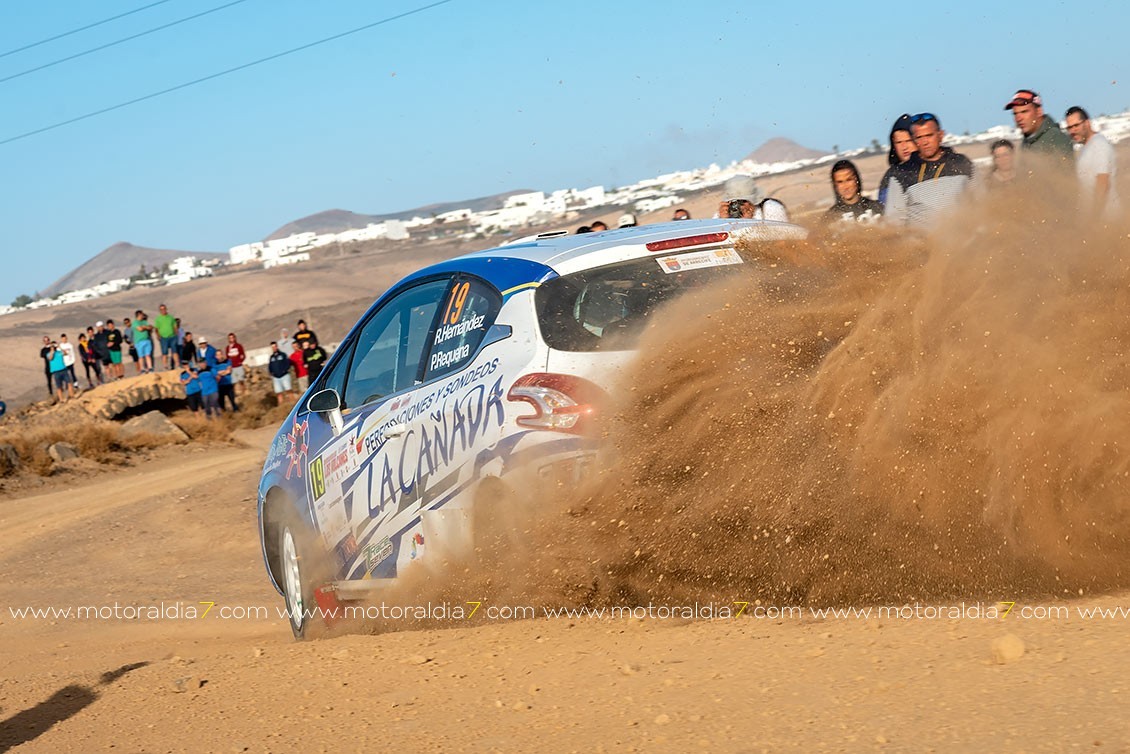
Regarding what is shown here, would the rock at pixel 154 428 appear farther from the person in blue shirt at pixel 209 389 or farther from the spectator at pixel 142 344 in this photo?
the spectator at pixel 142 344

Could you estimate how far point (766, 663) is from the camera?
4367 millimetres

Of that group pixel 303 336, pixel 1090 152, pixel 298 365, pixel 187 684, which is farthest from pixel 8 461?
pixel 1090 152

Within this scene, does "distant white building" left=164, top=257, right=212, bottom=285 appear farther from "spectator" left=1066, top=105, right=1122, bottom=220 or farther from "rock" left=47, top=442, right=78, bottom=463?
"spectator" left=1066, top=105, right=1122, bottom=220

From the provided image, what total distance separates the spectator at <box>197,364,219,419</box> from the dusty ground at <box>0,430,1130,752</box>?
18921mm

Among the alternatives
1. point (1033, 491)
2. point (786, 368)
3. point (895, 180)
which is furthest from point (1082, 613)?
point (895, 180)

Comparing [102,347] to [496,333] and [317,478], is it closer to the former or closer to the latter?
[317,478]

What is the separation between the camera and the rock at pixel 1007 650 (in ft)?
13.2

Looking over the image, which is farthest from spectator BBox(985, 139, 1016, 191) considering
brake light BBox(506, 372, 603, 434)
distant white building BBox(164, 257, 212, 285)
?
distant white building BBox(164, 257, 212, 285)

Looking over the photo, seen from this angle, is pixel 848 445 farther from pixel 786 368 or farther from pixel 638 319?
pixel 638 319

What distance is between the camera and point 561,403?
5.25 metres

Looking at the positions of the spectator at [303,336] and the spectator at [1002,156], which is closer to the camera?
the spectator at [1002,156]

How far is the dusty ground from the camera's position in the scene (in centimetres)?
363

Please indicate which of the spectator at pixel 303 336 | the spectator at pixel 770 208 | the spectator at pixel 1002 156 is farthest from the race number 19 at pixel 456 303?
the spectator at pixel 303 336

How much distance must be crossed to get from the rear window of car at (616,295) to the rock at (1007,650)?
76.8 inches
